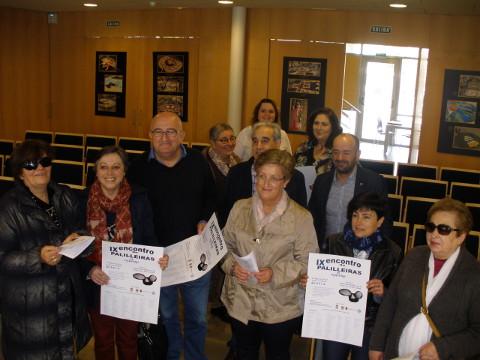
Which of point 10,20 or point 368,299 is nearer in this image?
point 368,299

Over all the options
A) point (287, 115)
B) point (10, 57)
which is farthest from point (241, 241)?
point (10, 57)

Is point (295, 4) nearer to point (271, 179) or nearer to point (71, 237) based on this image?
point (271, 179)

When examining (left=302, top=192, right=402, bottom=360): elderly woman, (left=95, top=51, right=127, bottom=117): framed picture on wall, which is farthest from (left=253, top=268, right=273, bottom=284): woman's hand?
(left=95, top=51, right=127, bottom=117): framed picture on wall

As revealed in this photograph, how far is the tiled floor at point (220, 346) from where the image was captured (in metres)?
4.39

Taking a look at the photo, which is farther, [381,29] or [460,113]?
[381,29]

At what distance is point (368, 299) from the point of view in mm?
3113

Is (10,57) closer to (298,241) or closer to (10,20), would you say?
(10,20)

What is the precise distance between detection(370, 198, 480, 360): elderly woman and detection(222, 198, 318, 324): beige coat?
0.55 metres

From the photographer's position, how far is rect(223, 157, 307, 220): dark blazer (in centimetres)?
364

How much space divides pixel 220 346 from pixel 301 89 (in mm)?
7688

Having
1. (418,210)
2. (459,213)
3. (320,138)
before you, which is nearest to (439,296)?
(459,213)

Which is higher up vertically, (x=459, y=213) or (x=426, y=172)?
(x=459, y=213)

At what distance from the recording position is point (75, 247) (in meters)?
2.89

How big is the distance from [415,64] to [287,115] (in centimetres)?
282
